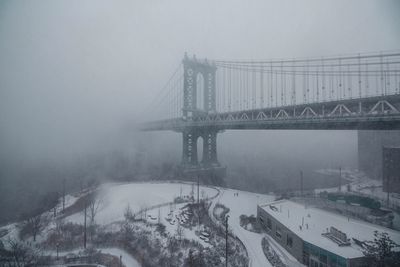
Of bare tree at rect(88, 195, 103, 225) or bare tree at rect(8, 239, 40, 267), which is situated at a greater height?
bare tree at rect(88, 195, 103, 225)

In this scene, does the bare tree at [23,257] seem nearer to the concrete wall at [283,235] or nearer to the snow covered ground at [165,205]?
the snow covered ground at [165,205]

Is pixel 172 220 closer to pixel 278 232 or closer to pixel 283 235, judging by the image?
pixel 278 232

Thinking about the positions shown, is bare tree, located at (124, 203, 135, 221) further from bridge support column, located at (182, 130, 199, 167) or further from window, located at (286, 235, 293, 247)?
bridge support column, located at (182, 130, 199, 167)

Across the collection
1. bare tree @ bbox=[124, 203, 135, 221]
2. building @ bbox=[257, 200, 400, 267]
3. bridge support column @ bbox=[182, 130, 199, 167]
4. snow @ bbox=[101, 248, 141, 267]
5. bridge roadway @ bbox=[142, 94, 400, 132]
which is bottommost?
snow @ bbox=[101, 248, 141, 267]

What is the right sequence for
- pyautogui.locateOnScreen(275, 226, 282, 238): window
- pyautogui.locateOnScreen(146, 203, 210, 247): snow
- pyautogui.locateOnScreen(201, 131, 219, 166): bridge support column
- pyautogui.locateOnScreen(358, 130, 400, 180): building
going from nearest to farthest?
pyautogui.locateOnScreen(275, 226, 282, 238): window
pyautogui.locateOnScreen(146, 203, 210, 247): snow
pyautogui.locateOnScreen(201, 131, 219, 166): bridge support column
pyautogui.locateOnScreen(358, 130, 400, 180): building

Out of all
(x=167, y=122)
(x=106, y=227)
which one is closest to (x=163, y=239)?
(x=106, y=227)

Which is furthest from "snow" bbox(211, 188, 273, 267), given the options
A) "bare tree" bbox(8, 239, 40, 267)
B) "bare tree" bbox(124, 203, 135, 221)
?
"bare tree" bbox(8, 239, 40, 267)

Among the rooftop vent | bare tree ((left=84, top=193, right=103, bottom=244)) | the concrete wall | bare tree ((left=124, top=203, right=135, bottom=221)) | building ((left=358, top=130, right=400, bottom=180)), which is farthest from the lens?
building ((left=358, top=130, right=400, bottom=180))

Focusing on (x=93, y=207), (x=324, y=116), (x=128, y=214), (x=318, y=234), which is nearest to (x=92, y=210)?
(x=93, y=207)

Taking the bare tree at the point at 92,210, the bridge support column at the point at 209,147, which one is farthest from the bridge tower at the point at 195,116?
the bare tree at the point at 92,210
